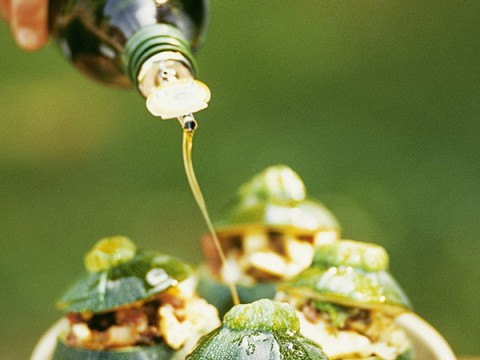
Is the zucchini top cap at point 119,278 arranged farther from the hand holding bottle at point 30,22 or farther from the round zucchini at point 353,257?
the hand holding bottle at point 30,22

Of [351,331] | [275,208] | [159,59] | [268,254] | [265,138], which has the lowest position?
[351,331]

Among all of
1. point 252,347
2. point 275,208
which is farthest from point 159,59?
point 275,208

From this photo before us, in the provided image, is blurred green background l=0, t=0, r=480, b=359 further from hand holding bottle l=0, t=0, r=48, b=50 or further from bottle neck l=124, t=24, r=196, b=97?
bottle neck l=124, t=24, r=196, b=97

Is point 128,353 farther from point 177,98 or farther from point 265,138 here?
point 265,138

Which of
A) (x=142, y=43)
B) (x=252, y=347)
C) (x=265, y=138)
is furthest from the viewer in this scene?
(x=265, y=138)

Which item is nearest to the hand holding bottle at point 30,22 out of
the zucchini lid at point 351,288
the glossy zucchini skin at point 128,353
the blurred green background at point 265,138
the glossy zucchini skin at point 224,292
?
the glossy zucchini skin at point 224,292

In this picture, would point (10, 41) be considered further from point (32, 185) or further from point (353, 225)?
point (353, 225)

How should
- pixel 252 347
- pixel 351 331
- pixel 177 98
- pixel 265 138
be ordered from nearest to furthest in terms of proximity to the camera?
pixel 252 347, pixel 177 98, pixel 351 331, pixel 265 138
